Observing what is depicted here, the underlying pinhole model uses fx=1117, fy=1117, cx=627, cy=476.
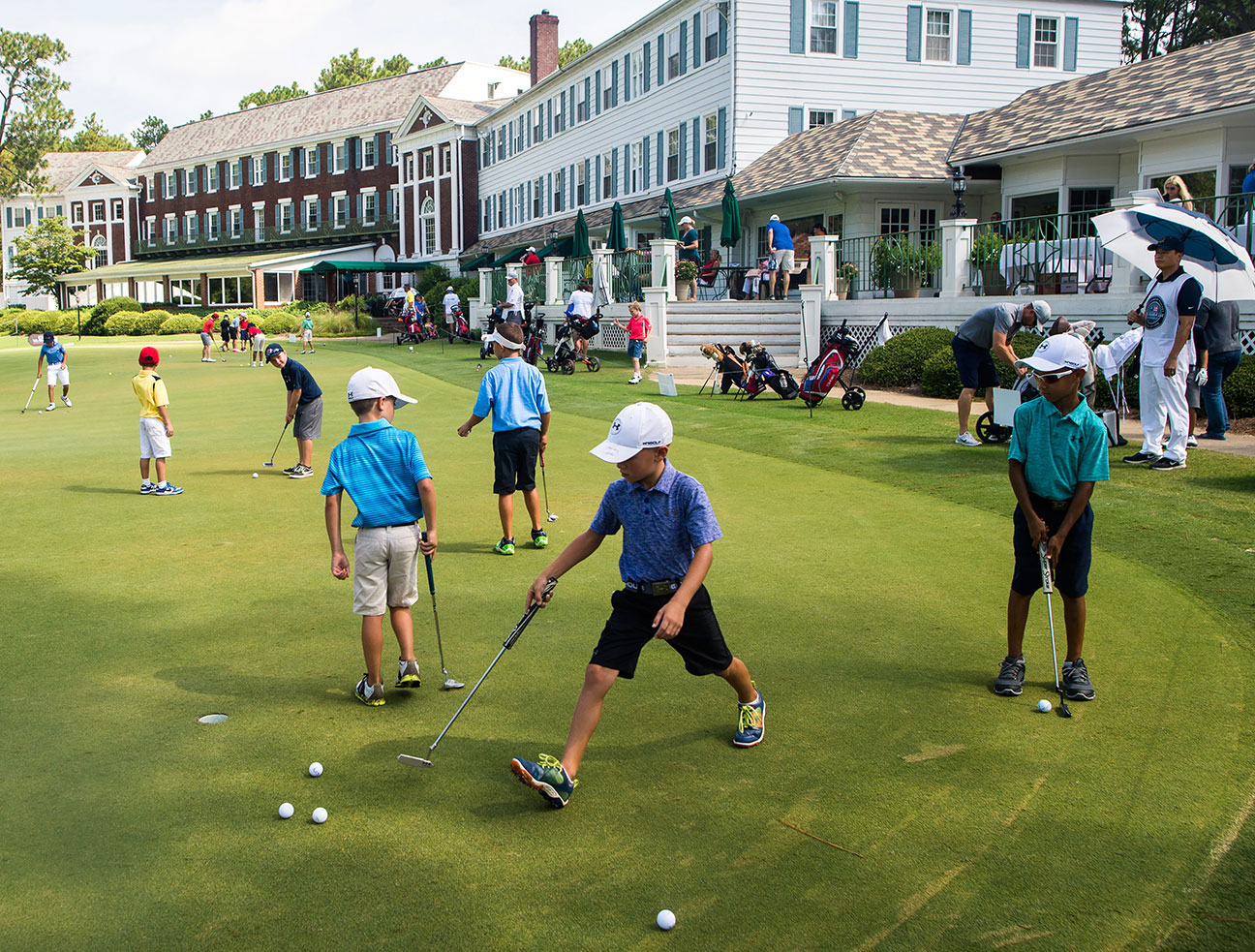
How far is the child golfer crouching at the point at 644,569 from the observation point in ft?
14.9

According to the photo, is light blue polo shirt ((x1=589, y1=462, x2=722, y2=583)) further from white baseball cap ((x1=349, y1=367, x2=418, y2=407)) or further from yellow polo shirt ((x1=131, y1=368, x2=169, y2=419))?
yellow polo shirt ((x1=131, y1=368, x2=169, y2=419))

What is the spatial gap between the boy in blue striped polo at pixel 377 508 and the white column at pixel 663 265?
73.9 ft

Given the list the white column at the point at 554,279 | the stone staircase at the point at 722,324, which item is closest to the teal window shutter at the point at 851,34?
the white column at the point at 554,279

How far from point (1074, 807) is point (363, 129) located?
231 ft

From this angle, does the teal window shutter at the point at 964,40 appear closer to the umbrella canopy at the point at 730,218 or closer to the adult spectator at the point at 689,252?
the umbrella canopy at the point at 730,218

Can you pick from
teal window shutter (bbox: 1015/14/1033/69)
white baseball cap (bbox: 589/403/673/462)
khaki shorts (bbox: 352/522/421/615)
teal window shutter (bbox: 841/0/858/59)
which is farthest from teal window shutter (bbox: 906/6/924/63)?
white baseball cap (bbox: 589/403/673/462)

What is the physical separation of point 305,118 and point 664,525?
75863mm

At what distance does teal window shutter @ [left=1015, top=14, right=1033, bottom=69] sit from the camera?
120 feet

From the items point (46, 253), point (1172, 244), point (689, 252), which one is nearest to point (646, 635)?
point (1172, 244)

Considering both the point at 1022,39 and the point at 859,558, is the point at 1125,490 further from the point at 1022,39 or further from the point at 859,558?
the point at 1022,39

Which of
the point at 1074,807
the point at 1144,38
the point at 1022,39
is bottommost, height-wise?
the point at 1074,807

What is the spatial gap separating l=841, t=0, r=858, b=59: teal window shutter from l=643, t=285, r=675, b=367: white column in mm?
13920

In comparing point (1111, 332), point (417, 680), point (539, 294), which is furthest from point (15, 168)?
point (417, 680)

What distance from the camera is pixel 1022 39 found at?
1444 inches
